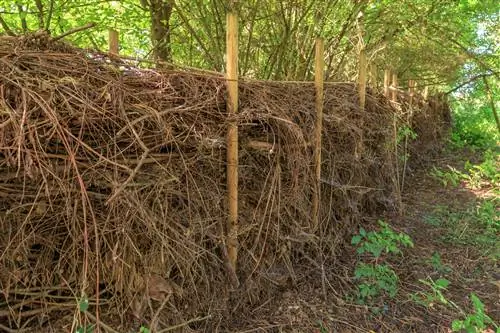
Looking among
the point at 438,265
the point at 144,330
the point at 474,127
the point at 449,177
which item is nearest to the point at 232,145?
the point at 144,330

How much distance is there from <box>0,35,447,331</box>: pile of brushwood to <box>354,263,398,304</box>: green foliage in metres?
0.69

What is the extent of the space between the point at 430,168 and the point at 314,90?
20.7 ft

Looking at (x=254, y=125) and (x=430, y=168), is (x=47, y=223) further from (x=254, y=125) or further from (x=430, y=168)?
(x=430, y=168)

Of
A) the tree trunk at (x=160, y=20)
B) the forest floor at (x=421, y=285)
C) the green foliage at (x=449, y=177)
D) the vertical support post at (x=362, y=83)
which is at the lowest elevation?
the forest floor at (x=421, y=285)

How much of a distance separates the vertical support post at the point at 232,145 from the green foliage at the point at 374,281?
1.24m

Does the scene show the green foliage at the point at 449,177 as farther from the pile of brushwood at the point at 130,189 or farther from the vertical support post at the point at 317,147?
the pile of brushwood at the point at 130,189

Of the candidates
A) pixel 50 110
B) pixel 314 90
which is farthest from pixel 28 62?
pixel 314 90

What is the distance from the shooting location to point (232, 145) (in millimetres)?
3305

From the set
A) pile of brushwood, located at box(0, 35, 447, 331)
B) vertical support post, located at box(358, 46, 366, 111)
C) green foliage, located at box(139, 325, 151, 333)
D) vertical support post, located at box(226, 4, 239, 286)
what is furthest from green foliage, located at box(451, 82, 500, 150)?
green foliage, located at box(139, 325, 151, 333)

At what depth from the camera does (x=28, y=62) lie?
2.73m

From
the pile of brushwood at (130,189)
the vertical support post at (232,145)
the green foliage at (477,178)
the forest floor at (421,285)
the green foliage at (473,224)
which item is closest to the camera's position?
the pile of brushwood at (130,189)

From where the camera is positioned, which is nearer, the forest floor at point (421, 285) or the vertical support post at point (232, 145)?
the vertical support post at point (232, 145)

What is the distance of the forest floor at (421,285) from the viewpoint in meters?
3.46

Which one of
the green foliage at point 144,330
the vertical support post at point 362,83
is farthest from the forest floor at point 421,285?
the vertical support post at point 362,83
